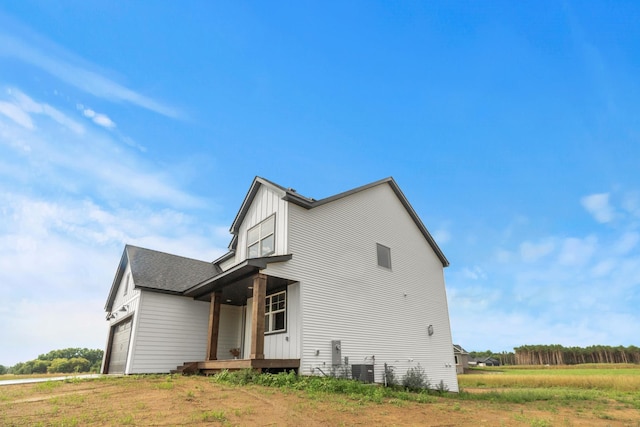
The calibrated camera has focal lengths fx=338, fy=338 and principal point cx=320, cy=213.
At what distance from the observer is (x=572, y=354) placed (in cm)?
8169

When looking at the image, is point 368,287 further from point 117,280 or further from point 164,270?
point 117,280

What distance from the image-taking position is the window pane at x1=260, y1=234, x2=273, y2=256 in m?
12.8

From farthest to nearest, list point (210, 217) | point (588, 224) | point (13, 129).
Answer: point (588, 224), point (210, 217), point (13, 129)

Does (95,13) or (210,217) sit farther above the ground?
(95,13)

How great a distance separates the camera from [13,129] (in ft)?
31.2

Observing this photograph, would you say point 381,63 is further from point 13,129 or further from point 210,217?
point 13,129

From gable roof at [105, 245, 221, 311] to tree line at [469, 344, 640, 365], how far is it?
9252 cm

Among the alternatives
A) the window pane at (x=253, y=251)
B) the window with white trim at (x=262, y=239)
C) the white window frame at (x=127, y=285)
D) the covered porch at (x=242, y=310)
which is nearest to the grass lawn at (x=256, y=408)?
the covered porch at (x=242, y=310)

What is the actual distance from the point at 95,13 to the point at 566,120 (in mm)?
20039

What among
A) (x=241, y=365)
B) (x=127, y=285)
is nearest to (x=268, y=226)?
(x=241, y=365)

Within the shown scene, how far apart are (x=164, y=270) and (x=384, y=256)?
10.4 meters

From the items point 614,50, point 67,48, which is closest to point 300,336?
point 67,48

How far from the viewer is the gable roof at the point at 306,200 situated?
1238 centimetres

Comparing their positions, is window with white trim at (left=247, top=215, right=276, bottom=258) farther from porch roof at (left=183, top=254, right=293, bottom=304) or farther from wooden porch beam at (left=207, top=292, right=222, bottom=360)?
wooden porch beam at (left=207, top=292, right=222, bottom=360)
